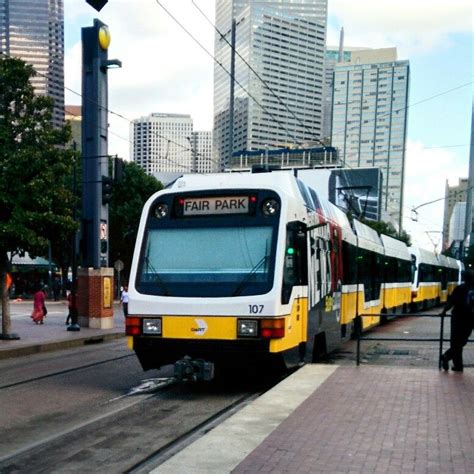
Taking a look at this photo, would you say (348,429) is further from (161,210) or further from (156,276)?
(161,210)

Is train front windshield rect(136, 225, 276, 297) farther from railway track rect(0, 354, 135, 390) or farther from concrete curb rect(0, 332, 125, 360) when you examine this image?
concrete curb rect(0, 332, 125, 360)

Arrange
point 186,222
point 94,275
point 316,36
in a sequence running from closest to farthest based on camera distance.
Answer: point 186,222
point 94,275
point 316,36

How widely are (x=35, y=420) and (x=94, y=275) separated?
1507 cm

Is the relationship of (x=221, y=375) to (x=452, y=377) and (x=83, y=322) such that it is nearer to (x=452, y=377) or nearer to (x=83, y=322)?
(x=452, y=377)

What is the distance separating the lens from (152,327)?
9.05 metres

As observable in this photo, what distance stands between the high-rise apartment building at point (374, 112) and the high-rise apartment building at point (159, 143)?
25.0 m

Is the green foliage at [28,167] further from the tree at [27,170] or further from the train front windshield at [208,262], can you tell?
the train front windshield at [208,262]

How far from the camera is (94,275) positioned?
74.1ft

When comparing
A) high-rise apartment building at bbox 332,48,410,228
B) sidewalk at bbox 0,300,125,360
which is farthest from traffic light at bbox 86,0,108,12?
high-rise apartment building at bbox 332,48,410,228

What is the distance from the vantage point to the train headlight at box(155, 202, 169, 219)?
963cm

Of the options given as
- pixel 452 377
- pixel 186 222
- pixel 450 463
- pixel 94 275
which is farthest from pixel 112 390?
pixel 94 275

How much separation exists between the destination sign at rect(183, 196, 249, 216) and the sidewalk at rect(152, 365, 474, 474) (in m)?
2.54

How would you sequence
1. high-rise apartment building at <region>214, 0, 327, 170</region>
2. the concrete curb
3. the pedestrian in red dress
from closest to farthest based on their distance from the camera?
1. the concrete curb
2. the pedestrian in red dress
3. high-rise apartment building at <region>214, 0, 327, 170</region>

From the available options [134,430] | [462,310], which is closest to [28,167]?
[134,430]
